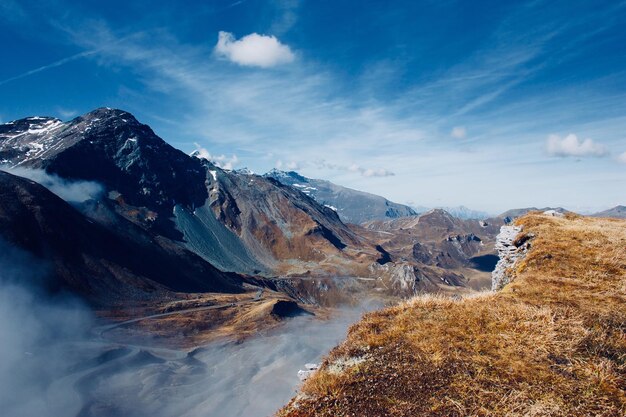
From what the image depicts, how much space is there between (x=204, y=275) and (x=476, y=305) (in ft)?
474

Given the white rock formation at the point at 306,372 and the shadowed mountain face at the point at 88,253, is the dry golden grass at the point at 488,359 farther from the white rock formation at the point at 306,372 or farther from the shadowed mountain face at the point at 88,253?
the shadowed mountain face at the point at 88,253

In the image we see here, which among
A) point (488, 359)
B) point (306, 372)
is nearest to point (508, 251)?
point (488, 359)

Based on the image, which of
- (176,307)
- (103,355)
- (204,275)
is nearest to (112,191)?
(204,275)

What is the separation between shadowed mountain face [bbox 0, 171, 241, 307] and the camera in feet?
354

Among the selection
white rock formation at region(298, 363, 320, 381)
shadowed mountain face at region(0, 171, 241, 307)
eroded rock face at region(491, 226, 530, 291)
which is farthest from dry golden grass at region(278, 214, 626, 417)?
shadowed mountain face at region(0, 171, 241, 307)

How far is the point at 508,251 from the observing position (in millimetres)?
31094

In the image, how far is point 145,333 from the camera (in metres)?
94.2

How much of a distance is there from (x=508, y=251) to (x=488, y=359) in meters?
21.5

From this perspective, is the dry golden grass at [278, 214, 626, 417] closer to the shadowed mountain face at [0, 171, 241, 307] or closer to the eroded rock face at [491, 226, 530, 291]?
the eroded rock face at [491, 226, 530, 291]

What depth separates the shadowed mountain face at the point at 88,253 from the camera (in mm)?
107975

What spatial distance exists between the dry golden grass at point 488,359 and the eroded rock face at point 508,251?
28.5 ft

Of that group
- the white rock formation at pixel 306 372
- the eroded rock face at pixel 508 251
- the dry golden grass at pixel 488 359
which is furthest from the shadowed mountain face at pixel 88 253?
the dry golden grass at pixel 488 359

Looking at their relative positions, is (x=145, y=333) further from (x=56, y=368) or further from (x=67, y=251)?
(x=67, y=251)

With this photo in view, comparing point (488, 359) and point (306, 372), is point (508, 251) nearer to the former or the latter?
point (488, 359)
